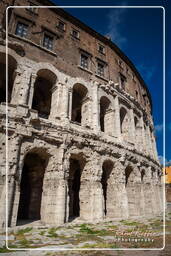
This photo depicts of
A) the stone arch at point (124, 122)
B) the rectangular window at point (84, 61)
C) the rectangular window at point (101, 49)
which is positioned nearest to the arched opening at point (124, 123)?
the stone arch at point (124, 122)

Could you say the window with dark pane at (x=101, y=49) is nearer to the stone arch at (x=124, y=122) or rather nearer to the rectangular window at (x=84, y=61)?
the rectangular window at (x=84, y=61)

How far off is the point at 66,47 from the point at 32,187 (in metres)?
10.4

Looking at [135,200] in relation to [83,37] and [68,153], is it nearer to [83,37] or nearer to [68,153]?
[68,153]

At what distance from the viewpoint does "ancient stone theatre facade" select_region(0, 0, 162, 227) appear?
880 cm

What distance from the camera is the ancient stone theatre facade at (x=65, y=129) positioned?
8.80 meters

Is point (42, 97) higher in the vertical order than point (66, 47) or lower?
lower

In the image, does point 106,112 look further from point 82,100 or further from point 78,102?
point 78,102

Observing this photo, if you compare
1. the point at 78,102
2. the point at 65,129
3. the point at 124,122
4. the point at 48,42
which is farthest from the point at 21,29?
the point at 124,122

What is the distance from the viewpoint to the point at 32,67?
10828 millimetres

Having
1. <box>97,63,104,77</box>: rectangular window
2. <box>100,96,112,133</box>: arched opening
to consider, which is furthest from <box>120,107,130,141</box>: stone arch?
<box>97,63,104,77</box>: rectangular window

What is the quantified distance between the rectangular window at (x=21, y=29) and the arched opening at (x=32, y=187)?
795 cm

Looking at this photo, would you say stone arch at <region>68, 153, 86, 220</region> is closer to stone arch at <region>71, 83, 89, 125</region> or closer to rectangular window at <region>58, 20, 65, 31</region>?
stone arch at <region>71, 83, 89, 125</region>

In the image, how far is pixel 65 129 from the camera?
10.1 meters

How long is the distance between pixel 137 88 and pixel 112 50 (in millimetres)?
5117
